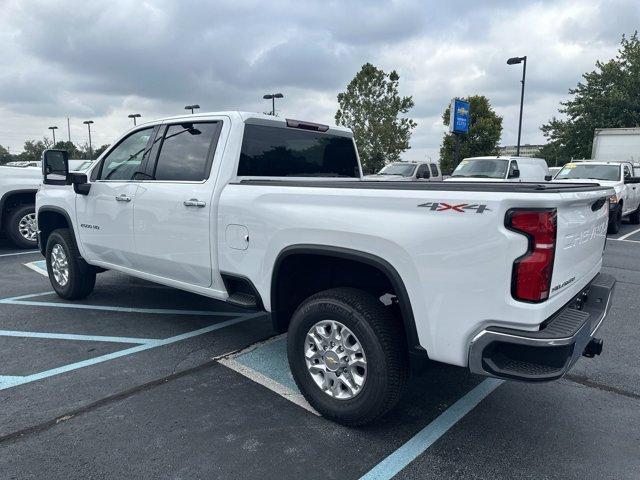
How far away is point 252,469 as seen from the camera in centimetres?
261

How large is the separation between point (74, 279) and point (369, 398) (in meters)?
4.09

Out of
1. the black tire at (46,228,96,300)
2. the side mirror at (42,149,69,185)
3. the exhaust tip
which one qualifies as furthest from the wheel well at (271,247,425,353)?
the black tire at (46,228,96,300)

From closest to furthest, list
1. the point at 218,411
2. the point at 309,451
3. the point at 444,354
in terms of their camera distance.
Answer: the point at 444,354, the point at 309,451, the point at 218,411

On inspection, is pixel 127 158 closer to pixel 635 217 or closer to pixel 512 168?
pixel 512 168

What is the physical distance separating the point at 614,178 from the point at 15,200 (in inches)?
544

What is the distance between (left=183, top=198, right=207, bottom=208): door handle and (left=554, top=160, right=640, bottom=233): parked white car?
1112 cm

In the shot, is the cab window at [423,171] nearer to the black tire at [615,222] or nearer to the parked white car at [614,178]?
the parked white car at [614,178]

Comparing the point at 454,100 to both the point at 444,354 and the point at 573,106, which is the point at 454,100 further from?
the point at 444,354

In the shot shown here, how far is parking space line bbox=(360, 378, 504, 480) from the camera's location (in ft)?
8.55

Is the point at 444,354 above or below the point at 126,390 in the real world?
above

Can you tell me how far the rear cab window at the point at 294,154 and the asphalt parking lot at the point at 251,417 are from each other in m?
1.59

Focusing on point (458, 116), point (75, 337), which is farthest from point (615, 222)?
point (458, 116)

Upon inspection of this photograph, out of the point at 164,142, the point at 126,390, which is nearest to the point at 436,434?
the point at 126,390

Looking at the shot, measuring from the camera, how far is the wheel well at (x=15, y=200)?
29.0 ft
